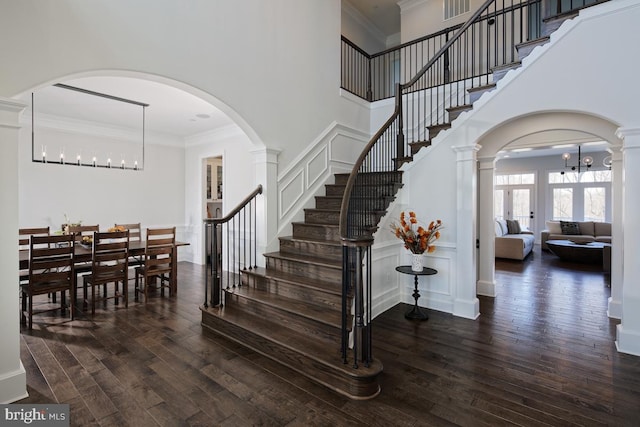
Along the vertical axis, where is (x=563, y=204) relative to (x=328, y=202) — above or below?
above

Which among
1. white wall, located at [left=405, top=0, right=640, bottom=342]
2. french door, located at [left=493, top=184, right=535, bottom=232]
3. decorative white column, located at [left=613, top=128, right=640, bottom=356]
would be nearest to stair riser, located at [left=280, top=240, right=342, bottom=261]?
white wall, located at [left=405, top=0, right=640, bottom=342]

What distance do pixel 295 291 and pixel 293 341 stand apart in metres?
0.69

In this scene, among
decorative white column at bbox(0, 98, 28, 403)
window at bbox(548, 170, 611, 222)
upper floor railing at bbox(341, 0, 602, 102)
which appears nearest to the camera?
decorative white column at bbox(0, 98, 28, 403)

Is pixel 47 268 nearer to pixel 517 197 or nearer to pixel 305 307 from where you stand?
pixel 305 307

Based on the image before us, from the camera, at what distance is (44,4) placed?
243cm

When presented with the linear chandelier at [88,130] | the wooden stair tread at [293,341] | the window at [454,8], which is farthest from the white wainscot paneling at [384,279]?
the window at [454,8]

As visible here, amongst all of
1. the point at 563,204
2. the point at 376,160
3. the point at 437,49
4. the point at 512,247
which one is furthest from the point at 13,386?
the point at 563,204

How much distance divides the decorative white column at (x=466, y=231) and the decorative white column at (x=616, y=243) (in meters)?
1.70

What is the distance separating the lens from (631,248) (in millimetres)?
3021

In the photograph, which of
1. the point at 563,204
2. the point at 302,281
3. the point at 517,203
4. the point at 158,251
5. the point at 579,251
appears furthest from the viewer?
the point at 517,203

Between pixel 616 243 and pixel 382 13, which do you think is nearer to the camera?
pixel 616 243

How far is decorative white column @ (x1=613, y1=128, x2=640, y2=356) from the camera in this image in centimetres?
298

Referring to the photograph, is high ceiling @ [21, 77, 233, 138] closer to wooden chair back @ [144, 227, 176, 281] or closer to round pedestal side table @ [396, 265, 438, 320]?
wooden chair back @ [144, 227, 176, 281]

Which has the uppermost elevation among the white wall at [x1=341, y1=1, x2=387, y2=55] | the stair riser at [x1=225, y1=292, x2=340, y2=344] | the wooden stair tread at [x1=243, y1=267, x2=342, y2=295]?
the white wall at [x1=341, y1=1, x2=387, y2=55]
